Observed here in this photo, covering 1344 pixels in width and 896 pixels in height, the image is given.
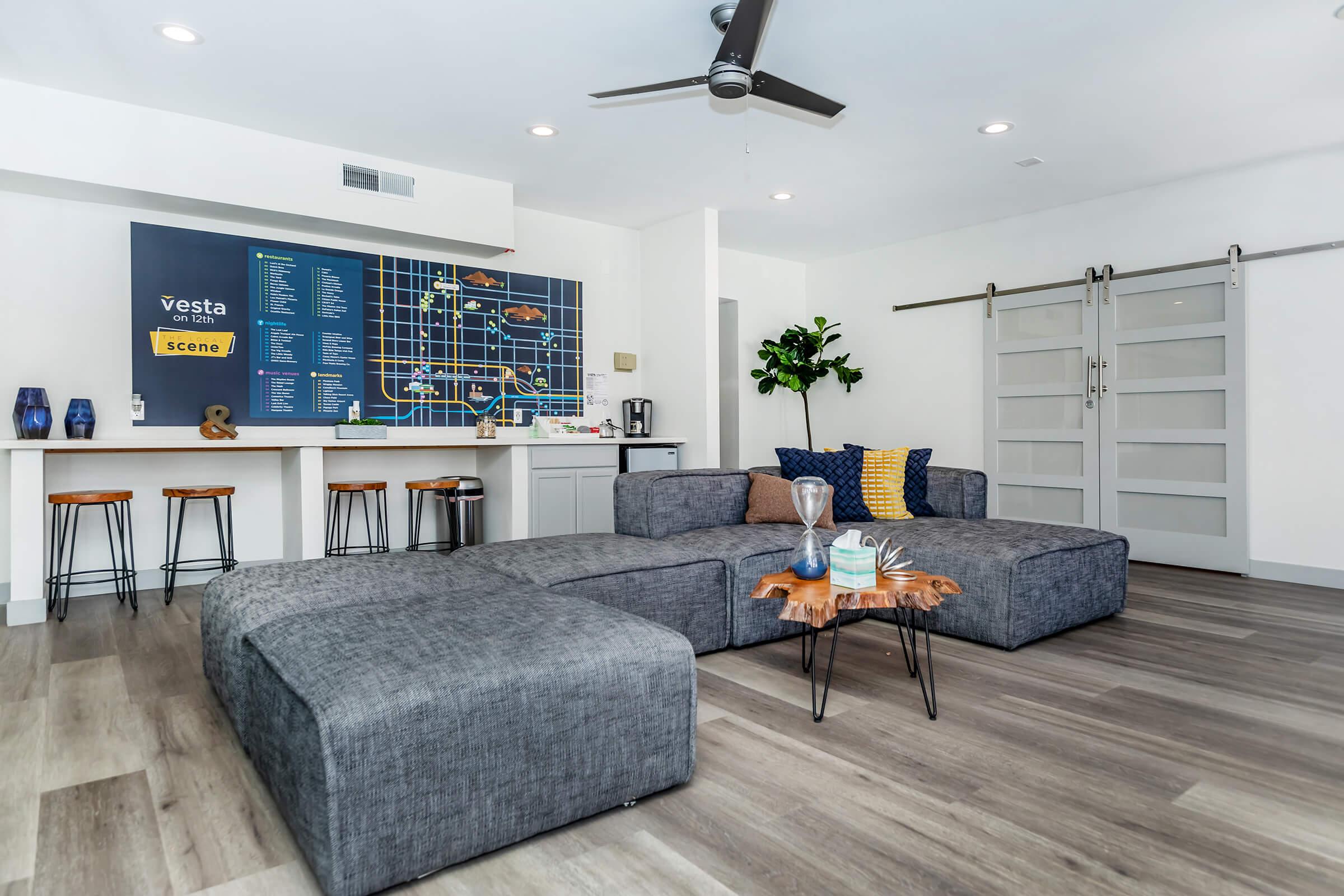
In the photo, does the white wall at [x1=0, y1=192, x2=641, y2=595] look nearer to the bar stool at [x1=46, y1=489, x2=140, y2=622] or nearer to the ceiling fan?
the bar stool at [x1=46, y1=489, x2=140, y2=622]

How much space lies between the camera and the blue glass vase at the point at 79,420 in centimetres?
397

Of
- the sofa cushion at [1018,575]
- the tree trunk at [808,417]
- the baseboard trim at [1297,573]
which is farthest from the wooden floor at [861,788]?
the tree trunk at [808,417]

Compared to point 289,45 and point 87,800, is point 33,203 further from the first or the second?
point 87,800

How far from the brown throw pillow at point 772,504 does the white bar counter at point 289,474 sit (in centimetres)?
165

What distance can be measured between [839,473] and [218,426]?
3629mm

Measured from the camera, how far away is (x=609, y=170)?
486 cm

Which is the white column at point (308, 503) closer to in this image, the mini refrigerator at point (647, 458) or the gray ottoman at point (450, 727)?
the mini refrigerator at point (647, 458)

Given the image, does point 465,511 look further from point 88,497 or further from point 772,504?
point 772,504

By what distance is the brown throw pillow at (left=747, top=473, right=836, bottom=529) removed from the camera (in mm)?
3818

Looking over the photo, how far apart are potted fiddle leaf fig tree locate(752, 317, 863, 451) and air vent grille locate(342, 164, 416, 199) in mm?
3378

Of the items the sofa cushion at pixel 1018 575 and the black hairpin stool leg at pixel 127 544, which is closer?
the sofa cushion at pixel 1018 575

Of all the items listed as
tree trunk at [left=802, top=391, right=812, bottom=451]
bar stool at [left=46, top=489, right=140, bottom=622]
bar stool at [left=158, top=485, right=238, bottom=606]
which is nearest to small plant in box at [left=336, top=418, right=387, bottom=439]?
bar stool at [left=158, top=485, right=238, bottom=606]

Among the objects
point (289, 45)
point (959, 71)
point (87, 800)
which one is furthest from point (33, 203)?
point (959, 71)

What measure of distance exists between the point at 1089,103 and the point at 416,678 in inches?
166
